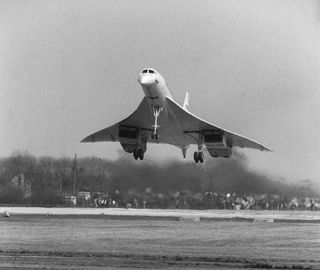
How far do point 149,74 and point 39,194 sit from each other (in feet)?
50.0

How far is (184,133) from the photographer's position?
40.2 m

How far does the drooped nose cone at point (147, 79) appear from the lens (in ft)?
110

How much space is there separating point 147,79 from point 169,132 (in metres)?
6.98

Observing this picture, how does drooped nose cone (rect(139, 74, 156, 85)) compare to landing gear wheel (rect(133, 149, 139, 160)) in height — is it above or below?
above

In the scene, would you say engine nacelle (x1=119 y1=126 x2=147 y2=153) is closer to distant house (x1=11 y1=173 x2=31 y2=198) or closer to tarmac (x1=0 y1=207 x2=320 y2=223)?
tarmac (x1=0 y1=207 x2=320 y2=223)

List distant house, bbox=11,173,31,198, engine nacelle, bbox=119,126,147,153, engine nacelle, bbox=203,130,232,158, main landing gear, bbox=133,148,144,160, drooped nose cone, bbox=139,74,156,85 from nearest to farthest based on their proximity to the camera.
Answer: drooped nose cone, bbox=139,74,156,85 → main landing gear, bbox=133,148,144,160 → engine nacelle, bbox=119,126,147,153 → engine nacelle, bbox=203,130,232,158 → distant house, bbox=11,173,31,198

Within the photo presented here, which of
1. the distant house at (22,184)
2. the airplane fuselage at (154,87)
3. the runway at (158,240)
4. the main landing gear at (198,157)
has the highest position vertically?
the airplane fuselage at (154,87)

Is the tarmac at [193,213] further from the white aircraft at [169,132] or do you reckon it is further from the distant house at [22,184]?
the white aircraft at [169,132]

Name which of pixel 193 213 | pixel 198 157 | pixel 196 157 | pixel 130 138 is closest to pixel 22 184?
pixel 130 138

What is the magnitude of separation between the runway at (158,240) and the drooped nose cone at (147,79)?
22.4 ft

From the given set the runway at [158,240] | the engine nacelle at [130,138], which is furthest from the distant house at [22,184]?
the engine nacelle at [130,138]

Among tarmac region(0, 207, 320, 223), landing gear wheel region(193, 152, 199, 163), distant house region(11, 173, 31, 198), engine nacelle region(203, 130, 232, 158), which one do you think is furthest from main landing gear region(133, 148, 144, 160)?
distant house region(11, 173, 31, 198)

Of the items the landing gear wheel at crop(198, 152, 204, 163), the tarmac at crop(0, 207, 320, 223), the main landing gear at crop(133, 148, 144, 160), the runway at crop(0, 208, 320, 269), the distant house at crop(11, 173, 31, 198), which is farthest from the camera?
the tarmac at crop(0, 207, 320, 223)

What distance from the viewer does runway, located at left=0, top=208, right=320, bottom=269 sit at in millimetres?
20791
